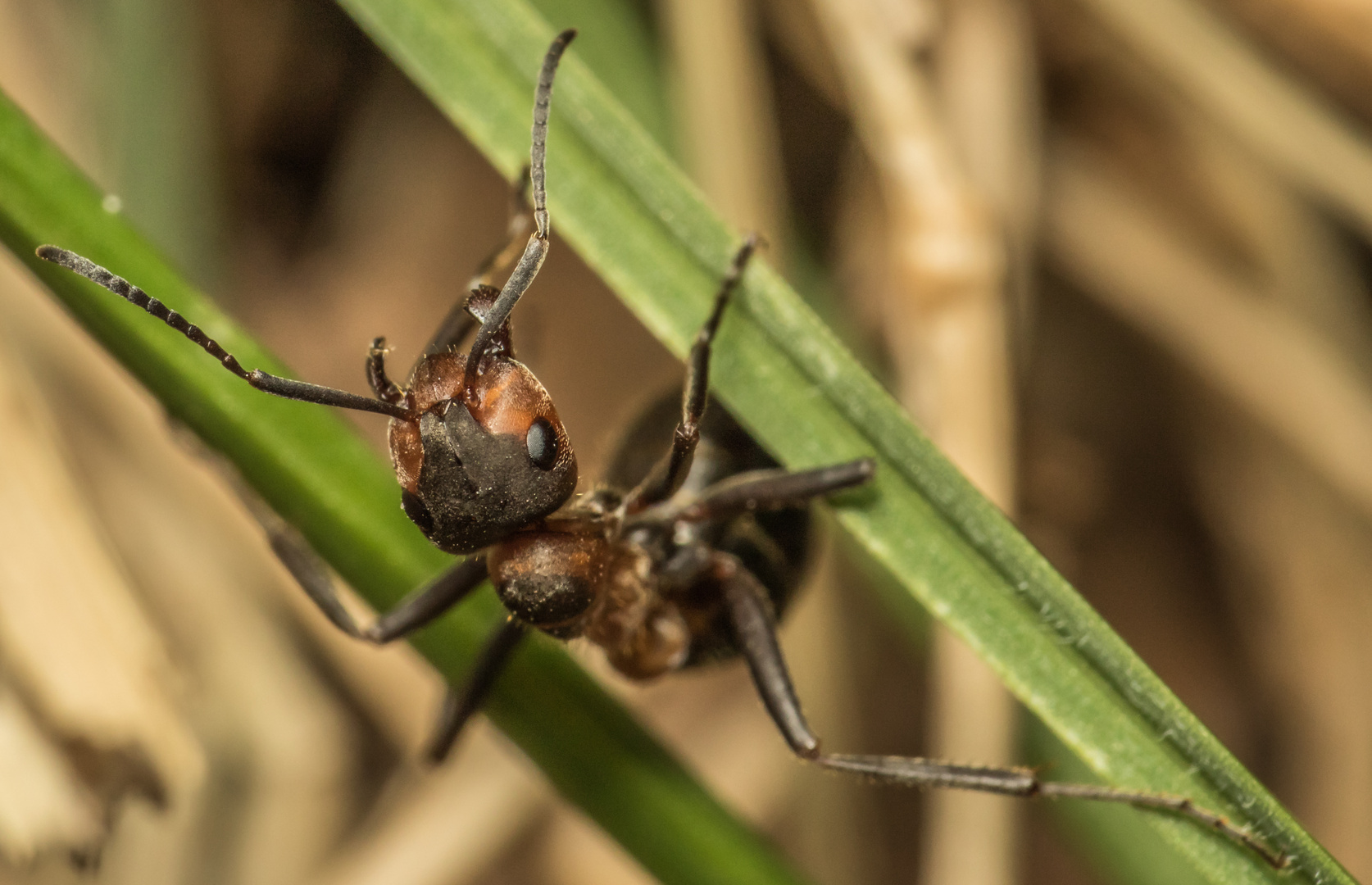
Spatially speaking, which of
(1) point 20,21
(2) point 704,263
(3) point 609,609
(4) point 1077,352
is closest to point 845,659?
(3) point 609,609

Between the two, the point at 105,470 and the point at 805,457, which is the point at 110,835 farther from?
the point at 805,457

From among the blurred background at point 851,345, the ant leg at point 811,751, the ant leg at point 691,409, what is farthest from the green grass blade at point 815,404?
the blurred background at point 851,345

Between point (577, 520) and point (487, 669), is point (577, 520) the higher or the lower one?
the higher one

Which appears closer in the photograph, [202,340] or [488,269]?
[202,340]

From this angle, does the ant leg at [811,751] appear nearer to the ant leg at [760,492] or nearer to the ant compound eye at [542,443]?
the ant leg at [760,492]

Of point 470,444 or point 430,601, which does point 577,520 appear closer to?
point 430,601

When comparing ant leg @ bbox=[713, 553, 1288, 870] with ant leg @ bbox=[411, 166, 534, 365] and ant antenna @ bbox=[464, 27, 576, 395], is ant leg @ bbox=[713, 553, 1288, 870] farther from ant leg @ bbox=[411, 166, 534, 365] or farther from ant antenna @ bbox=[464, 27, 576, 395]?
ant antenna @ bbox=[464, 27, 576, 395]

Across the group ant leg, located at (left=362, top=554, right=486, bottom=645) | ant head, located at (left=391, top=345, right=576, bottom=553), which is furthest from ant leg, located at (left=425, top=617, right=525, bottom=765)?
ant head, located at (left=391, top=345, right=576, bottom=553)

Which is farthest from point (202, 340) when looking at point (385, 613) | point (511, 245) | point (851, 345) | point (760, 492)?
point (851, 345)
